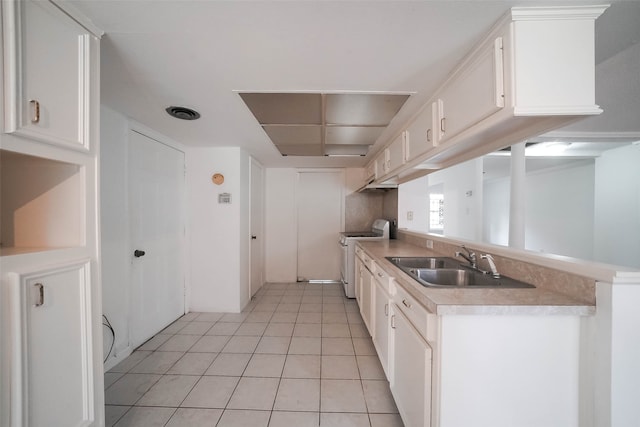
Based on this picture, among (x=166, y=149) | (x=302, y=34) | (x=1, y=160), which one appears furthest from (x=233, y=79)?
(x=166, y=149)

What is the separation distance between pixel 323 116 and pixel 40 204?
1.80 m

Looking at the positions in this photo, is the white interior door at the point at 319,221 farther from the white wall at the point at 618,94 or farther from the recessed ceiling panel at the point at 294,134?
the white wall at the point at 618,94

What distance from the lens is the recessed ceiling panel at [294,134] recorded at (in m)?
2.26

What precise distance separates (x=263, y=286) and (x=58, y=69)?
12.2ft

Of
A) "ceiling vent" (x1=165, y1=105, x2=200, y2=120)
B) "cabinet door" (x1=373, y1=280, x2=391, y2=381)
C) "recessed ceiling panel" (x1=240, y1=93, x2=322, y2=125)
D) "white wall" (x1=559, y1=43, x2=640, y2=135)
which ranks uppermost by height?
"white wall" (x1=559, y1=43, x2=640, y2=135)

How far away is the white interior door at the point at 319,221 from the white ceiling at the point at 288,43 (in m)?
2.60

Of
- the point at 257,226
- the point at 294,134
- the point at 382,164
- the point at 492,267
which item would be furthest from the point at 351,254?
the point at 492,267

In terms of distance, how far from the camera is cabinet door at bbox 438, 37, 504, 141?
997mm

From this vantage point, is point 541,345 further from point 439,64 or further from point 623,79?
point 623,79

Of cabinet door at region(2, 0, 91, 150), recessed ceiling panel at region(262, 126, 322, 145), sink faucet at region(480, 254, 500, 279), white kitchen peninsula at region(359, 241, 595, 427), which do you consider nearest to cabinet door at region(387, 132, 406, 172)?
recessed ceiling panel at region(262, 126, 322, 145)

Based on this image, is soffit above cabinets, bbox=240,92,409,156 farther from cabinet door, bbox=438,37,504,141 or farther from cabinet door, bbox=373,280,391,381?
cabinet door, bbox=373,280,391,381

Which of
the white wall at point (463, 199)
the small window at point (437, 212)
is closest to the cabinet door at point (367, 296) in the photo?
the white wall at point (463, 199)

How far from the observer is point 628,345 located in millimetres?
872

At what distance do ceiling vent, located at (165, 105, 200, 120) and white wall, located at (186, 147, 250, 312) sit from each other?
0.96 meters
